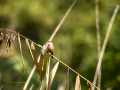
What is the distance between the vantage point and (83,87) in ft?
8.24

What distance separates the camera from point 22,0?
446cm

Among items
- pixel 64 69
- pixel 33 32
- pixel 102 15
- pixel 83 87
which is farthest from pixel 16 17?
pixel 83 87

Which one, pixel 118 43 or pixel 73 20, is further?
pixel 73 20

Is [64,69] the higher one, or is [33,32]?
[33,32]

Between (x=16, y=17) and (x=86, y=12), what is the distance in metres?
1.89

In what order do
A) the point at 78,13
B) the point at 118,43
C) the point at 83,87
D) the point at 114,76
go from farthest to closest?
the point at 78,13
the point at 83,87
the point at 118,43
the point at 114,76

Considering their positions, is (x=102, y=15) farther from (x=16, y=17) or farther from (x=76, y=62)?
(x=16, y=17)

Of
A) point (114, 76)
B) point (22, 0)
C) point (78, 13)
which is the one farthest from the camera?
point (22, 0)

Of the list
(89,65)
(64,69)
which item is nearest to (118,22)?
(89,65)

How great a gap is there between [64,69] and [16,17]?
188 centimetres

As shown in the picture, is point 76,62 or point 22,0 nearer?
point 76,62

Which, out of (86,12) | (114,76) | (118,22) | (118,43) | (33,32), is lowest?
(114,76)

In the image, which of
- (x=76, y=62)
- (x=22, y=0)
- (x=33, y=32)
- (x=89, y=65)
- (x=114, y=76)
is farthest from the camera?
(x=33, y=32)

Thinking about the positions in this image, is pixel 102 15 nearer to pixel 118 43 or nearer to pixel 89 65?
pixel 89 65
